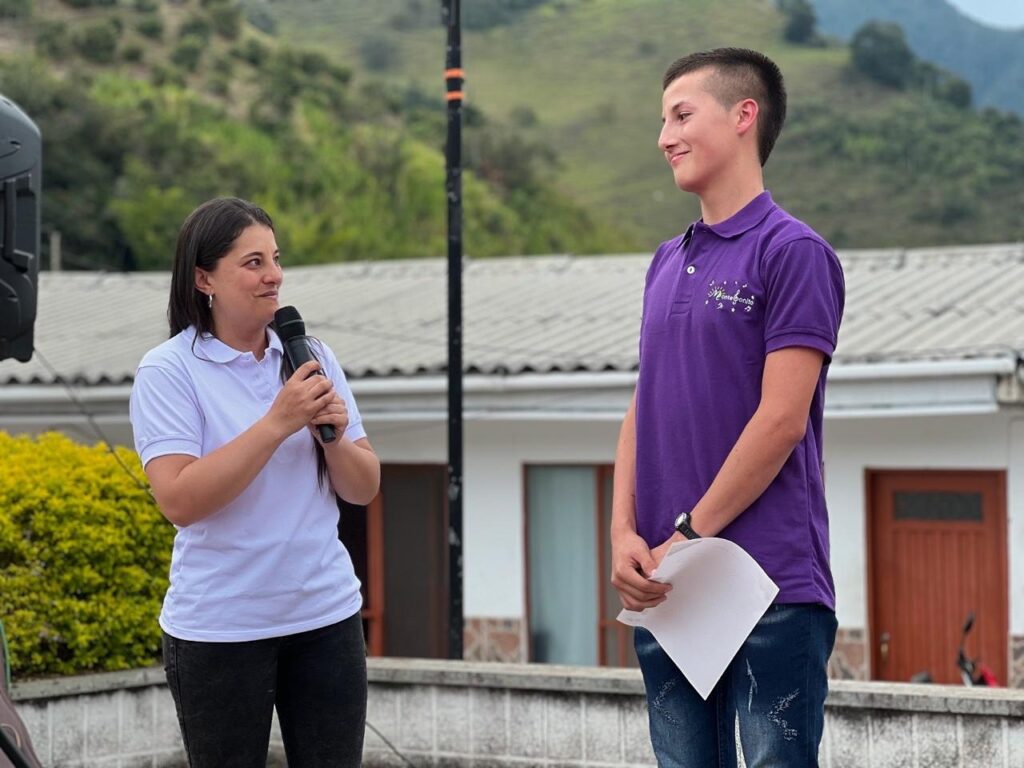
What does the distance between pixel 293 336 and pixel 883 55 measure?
6199 centimetres

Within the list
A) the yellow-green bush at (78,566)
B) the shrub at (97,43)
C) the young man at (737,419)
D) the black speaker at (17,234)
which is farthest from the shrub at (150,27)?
the young man at (737,419)

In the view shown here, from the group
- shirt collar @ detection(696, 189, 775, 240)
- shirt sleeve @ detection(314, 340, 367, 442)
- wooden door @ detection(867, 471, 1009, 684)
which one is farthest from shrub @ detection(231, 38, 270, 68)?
shirt collar @ detection(696, 189, 775, 240)

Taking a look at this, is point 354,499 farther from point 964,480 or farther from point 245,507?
point 964,480

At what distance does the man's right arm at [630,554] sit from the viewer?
2.65 meters

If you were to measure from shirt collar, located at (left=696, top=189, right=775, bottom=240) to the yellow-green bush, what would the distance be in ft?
11.0

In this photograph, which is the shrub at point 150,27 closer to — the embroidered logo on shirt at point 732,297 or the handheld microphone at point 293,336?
the handheld microphone at point 293,336

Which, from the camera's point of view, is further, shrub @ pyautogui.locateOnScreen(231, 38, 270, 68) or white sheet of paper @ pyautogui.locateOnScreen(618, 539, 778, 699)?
shrub @ pyautogui.locateOnScreen(231, 38, 270, 68)

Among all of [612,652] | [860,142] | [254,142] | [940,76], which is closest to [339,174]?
[254,142]

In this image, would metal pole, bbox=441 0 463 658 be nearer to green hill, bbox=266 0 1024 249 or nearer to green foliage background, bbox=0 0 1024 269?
green foliage background, bbox=0 0 1024 269

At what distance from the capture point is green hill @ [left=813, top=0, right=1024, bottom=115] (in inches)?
3113

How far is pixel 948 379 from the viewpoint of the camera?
28.1 feet

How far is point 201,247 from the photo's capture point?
2988mm

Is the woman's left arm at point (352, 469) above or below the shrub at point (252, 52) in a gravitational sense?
below

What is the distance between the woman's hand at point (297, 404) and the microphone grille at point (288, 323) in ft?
0.68
